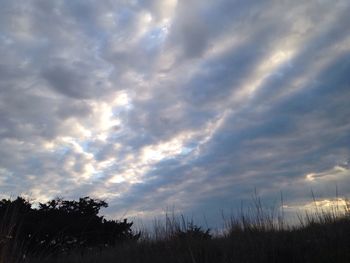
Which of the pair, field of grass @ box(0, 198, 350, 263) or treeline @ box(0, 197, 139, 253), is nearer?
field of grass @ box(0, 198, 350, 263)

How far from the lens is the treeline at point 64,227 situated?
731 inches

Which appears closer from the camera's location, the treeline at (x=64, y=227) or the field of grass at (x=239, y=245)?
the field of grass at (x=239, y=245)

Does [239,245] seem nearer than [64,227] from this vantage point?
Yes

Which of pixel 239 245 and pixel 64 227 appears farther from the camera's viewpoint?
pixel 64 227

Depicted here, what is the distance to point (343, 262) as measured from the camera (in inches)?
350

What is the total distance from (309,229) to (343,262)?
3.12 m

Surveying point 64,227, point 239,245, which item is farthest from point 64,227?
point 239,245

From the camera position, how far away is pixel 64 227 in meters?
19.4

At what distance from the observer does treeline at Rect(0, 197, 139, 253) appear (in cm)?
1856

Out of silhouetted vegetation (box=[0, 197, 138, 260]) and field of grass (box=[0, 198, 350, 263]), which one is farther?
silhouetted vegetation (box=[0, 197, 138, 260])

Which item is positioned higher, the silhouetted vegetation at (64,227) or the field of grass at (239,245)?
the silhouetted vegetation at (64,227)

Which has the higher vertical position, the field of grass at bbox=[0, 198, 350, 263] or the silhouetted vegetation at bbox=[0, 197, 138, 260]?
the silhouetted vegetation at bbox=[0, 197, 138, 260]

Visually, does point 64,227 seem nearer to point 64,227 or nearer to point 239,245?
point 64,227

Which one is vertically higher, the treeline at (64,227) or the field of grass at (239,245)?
the treeline at (64,227)
